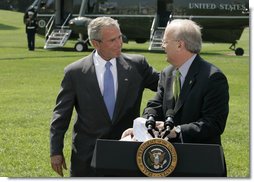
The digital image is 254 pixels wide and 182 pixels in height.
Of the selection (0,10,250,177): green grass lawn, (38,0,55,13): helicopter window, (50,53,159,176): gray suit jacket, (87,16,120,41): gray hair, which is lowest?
(38,0,55,13): helicopter window

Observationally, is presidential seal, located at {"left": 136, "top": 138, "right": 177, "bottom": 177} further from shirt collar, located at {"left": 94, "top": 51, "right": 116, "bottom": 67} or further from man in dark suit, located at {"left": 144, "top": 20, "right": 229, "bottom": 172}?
shirt collar, located at {"left": 94, "top": 51, "right": 116, "bottom": 67}

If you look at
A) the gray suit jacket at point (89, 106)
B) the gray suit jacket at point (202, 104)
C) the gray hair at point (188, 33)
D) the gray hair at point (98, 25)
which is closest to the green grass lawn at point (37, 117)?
the gray suit jacket at point (89, 106)

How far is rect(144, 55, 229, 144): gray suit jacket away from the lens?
12.9 feet

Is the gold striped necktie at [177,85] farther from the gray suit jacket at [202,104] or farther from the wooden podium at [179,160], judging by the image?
the wooden podium at [179,160]

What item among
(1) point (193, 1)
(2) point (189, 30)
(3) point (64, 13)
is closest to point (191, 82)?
(2) point (189, 30)

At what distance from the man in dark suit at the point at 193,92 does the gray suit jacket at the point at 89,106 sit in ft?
1.89

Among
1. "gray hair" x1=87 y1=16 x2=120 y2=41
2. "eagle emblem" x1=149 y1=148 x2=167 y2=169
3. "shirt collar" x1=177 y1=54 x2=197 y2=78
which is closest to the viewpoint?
"eagle emblem" x1=149 y1=148 x2=167 y2=169

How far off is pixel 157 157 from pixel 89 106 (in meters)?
1.01

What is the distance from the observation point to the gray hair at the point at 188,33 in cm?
389

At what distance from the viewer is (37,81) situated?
1756 cm

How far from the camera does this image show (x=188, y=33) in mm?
3893

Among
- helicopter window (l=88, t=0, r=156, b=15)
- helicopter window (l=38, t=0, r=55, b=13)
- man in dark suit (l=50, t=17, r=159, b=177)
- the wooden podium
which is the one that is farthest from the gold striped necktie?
helicopter window (l=38, t=0, r=55, b=13)

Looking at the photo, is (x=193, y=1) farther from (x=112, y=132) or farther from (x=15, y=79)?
(x=112, y=132)

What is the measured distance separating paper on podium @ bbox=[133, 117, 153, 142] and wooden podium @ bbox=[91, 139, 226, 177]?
0.26ft
